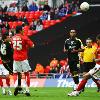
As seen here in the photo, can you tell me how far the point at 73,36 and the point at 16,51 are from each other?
210 cm

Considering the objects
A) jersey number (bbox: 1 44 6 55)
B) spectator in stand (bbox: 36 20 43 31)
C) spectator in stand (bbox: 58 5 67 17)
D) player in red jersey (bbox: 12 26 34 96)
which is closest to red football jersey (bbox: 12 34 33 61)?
player in red jersey (bbox: 12 26 34 96)

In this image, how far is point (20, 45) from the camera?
57.5 feet

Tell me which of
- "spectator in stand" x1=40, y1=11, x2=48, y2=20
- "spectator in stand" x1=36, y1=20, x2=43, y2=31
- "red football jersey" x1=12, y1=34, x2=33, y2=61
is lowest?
"spectator in stand" x1=36, y1=20, x2=43, y2=31

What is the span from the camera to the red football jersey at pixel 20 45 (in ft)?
57.5

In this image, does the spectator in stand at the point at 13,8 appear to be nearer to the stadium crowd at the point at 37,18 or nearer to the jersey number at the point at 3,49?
the stadium crowd at the point at 37,18

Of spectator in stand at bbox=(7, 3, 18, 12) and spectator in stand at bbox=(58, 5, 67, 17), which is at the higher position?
spectator in stand at bbox=(58, 5, 67, 17)

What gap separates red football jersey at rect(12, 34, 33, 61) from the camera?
17.5 meters

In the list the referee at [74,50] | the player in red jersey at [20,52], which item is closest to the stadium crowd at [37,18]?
the referee at [74,50]

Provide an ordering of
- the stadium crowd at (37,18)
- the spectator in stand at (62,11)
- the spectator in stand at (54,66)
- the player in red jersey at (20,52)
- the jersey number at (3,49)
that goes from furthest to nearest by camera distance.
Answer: the spectator in stand at (62,11), the stadium crowd at (37,18), the spectator in stand at (54,66), the jersey number at (3,49), the player in red jersey at (20,52)

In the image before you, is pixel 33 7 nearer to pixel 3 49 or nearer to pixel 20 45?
pixel 3 49

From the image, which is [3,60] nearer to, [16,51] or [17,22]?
[16,51]

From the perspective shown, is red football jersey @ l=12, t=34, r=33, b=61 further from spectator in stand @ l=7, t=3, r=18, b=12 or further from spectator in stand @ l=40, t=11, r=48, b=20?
spectator in stand @ l=7, t=3, r=18, b=12

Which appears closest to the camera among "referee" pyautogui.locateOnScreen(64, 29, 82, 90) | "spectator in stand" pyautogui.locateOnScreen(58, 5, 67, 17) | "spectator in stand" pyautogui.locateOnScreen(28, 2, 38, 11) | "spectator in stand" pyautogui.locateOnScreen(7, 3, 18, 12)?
"referee" pyautogui.locateOnScreen(64, 29, 82, 90)

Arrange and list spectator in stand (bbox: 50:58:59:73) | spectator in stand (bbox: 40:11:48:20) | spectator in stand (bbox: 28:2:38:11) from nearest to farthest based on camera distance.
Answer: spectator in stand (bbox: 50:58:59:73) → spectator in stand (bbox: 40:11:48:20) → spectator in stand (bbox: 28:2:38:11)
